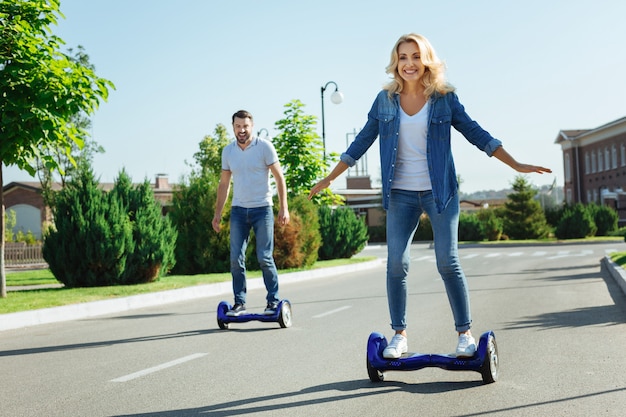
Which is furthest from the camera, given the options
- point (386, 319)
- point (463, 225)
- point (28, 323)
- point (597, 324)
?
point (463, 225)

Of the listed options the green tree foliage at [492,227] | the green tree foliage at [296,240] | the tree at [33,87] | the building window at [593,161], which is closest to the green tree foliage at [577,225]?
the green tree foliage at [492,227]

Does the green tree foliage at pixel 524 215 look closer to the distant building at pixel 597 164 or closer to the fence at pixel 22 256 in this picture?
the distant building at pixel 597 164

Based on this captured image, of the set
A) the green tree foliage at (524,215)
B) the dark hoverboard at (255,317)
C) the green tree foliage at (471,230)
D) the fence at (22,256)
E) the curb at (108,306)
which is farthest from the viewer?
the green tree foliage at (471,230)

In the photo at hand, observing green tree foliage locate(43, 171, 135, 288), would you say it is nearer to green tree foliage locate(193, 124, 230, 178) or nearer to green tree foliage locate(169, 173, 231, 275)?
green tree foliage locate(169, 173, 231, 275)

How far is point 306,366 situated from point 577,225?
151 ft

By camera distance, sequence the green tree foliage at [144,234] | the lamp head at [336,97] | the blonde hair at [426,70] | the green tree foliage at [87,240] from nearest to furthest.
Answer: the blonde hair at [426,70] < the green tree foliage at [87,240] < the green tree foliage at [144,234] < the lamp head at [336,97]

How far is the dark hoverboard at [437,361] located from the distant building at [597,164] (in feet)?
194

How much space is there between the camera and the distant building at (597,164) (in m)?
65.1

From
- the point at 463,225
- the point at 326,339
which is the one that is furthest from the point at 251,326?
the point at 463,225

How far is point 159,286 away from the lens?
1377cm

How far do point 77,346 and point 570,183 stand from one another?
74.9 metres

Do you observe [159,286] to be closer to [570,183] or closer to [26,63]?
[26,63]

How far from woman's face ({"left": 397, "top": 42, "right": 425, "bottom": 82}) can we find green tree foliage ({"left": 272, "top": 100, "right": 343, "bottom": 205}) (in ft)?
68.0

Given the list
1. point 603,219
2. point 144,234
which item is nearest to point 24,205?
point 603,219
